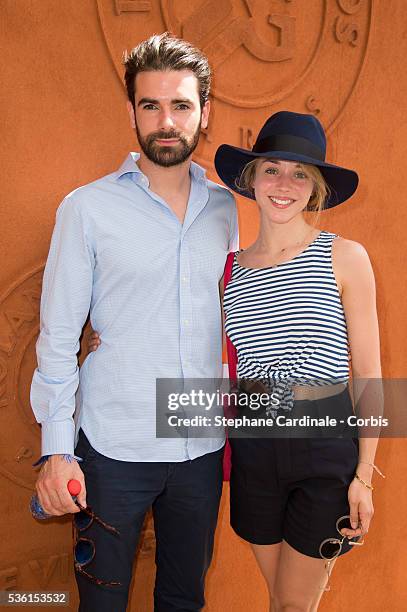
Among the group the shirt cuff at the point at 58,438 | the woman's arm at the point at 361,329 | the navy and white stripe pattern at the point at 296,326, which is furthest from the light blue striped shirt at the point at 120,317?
the woman's arm at the point at 361,329

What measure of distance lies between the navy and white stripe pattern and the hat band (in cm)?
24

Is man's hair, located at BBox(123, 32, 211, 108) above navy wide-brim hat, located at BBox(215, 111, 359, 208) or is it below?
above

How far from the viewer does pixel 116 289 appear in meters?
1.97

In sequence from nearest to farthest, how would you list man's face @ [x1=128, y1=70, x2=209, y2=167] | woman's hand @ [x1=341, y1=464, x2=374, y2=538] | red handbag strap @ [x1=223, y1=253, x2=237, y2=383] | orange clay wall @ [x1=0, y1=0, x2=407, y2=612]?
woman's hand @ [x1=341, y1=464, x2=374, y2=538]
man's face @ [x1=128, y1=70, x2=209, y2=167]
red handbag strap @ [x1=223, y1=253, x2=237, y2=383]
orange clay wall @ [x1=0, y1=0, x2=407, y2=612]

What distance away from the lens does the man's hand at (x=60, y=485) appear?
73.9 inches

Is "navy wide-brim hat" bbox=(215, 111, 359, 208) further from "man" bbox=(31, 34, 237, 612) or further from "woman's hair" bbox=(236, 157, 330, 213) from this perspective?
"man" bbox=(31, 34, 237, 612)

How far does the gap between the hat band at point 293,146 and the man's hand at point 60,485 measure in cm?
107

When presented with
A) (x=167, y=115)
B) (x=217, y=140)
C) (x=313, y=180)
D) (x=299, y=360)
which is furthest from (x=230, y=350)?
(x=217, y=140)

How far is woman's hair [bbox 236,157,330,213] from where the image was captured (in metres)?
2.02

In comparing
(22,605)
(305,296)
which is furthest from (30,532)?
(305,296)

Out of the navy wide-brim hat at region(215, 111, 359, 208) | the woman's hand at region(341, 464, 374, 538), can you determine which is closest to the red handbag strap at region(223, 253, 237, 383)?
the navy wide-brim hat at region(215, 111, 359, 208)

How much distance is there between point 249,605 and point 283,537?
1112 mm

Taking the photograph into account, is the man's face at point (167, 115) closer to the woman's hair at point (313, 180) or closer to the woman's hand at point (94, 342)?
the woman's hair at point (313, 180)

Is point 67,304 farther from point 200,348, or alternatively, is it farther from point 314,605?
point 314,605
